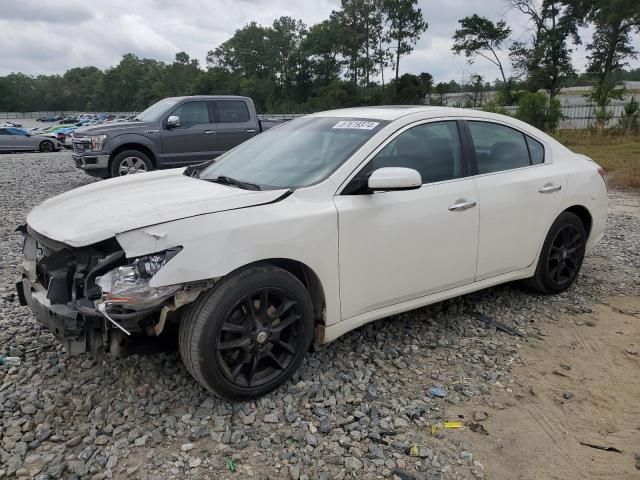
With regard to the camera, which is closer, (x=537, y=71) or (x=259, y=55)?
(x=537, y=71)

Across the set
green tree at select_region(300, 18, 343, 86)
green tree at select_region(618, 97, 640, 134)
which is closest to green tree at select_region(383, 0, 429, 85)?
green tree at select_region(300, 18, 343, 86)

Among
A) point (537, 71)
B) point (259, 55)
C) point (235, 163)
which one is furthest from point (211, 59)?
point (235, 163)

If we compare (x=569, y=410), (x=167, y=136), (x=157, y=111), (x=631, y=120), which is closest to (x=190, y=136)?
(x=167, y=136)

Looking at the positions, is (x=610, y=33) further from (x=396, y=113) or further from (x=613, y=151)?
(x=396, y=113)

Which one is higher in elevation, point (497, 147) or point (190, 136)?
point (497, 147)

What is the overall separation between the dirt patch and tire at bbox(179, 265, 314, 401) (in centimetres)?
109

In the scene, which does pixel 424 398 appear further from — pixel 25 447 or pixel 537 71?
pixel 537 71

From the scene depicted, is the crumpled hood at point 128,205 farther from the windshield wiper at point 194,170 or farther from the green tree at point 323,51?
the green tree at point 323,51

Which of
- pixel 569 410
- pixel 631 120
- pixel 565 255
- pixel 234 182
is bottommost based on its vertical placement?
pixel 569 410

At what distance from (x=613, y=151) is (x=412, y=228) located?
15740 mm

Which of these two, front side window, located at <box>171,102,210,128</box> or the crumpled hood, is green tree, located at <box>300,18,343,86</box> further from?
the crumpled hood

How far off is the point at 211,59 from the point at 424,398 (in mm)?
102206

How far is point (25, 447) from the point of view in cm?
270

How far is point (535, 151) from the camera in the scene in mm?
4469
